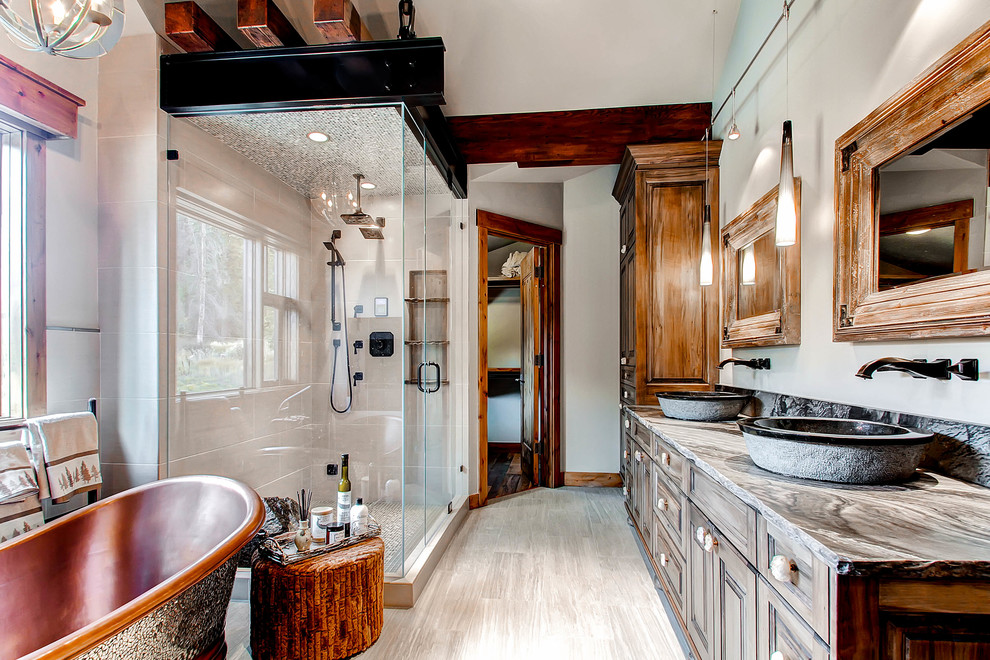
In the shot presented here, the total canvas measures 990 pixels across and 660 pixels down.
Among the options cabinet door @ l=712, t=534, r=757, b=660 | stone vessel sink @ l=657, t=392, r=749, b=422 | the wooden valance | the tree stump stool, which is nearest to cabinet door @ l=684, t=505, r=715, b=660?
cabinet door @ l=712, t=534, r=757, b=660

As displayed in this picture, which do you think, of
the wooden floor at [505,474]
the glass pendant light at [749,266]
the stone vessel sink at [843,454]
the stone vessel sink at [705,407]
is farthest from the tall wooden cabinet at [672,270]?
the stone vessel sink at [843,454]

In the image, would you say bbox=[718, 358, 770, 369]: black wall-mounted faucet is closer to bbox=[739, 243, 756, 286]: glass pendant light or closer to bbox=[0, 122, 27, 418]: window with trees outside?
bbox=[739, 243, 756, 286]: glass pendant light

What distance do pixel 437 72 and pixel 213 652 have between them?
91.7 inches

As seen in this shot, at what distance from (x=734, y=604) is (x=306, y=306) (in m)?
2.31

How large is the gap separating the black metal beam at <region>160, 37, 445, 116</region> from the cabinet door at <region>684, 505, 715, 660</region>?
206cm

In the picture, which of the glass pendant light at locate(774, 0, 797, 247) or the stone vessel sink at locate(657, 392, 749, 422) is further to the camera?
the stone vessel sink at locate(657, 392, 749, 422)

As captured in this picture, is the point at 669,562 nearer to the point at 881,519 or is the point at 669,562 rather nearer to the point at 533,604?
the point at 533,604

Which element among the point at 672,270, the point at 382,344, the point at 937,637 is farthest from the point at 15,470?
the point at 672,270

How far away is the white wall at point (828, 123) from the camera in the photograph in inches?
49.7

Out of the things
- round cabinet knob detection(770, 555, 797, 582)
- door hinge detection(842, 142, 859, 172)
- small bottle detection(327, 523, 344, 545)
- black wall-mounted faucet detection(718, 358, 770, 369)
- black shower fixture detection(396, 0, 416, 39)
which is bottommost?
small bottle detection(327, 523, 344, 545)

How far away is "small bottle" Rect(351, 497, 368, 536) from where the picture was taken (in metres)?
2.07

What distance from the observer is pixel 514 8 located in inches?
106

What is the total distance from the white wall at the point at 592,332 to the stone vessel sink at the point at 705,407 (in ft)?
5.99

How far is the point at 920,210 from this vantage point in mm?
1318
